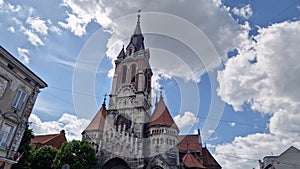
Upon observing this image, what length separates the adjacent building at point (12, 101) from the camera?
47.3ft

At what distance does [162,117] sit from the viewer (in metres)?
36.4

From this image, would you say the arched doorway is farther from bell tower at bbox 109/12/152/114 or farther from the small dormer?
the small dormer

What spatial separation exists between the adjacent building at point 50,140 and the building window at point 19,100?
2514 cm

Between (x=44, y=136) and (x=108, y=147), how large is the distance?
18618 mm

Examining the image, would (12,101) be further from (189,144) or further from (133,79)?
(189,144)

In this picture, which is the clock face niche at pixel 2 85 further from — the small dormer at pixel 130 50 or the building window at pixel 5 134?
the small dormer at pixel 130 50

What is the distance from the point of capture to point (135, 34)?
160 ft

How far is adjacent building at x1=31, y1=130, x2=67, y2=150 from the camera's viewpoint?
38450 mm

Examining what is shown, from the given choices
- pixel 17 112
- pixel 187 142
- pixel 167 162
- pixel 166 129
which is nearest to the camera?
pixel 17 112

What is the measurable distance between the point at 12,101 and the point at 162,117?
24.7 m

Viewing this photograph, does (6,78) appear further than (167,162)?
No

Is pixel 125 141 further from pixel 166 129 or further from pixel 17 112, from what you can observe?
pixel 17 112

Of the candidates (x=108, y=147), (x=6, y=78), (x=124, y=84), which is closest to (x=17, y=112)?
(x=6, y=78)

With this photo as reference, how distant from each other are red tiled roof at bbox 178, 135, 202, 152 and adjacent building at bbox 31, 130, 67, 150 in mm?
23361
